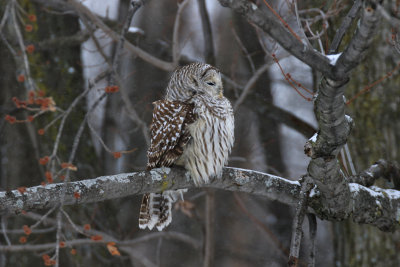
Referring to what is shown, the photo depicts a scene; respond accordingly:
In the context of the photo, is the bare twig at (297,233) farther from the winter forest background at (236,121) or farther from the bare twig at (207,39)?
the bare twig at (207,39)

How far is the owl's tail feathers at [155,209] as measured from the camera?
3.78 m

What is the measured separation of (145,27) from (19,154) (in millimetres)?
3026

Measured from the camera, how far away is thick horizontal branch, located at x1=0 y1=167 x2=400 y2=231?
9.15ft

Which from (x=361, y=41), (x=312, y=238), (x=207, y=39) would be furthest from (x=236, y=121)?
(x=361, y=41)

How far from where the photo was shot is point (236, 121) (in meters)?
7.00

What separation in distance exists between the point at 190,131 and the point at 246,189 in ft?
2.04

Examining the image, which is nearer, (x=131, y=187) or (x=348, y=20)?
(x=348, y=20)

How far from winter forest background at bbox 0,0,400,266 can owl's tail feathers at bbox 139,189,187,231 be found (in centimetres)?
43

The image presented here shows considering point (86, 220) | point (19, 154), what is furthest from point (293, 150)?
point (19, 154)

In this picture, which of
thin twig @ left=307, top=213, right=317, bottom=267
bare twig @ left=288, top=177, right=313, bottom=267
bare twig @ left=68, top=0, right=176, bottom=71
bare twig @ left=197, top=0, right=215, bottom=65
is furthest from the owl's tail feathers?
bare twig @ left=197, top=0, right=215, bottom=65

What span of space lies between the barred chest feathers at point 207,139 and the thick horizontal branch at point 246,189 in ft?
0.28

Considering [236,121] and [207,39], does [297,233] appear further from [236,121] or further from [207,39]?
[236,121]

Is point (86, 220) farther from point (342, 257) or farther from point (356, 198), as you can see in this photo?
point (356, 198)

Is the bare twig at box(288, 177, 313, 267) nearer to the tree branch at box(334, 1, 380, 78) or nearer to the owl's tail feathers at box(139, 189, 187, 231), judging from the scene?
the tree branch at box(334, 1, 380, 78)
